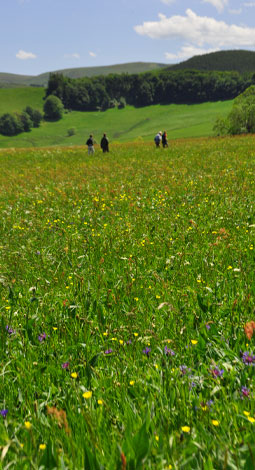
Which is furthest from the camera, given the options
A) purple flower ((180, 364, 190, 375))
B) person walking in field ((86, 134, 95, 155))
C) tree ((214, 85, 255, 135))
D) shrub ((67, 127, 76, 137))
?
shrub ((67, 127, 76, 137))

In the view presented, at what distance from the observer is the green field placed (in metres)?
145

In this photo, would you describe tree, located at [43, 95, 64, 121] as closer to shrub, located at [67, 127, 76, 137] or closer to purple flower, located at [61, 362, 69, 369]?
shrub, located at [67, 127, 76, 137]

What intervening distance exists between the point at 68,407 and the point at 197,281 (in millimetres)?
2674

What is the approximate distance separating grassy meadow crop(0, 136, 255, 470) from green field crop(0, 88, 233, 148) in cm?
13161

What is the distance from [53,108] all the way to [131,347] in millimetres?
200564

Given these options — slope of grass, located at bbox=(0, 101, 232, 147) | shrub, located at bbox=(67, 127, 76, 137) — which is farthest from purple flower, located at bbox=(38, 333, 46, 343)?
shrub, located at bbox=(67, 127, 76, 137)

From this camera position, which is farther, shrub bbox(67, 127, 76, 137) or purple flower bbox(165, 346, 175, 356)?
→ shrub bbox(67, 127, 76, 137)

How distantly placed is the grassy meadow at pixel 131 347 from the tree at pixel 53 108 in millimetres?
194117

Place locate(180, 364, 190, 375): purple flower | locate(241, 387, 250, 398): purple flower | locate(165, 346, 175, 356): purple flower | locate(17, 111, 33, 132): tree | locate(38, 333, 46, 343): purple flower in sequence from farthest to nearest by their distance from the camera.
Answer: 1. locate(17, 111, 33, 132): tree
2. locate(38, 333, 46, 343): purple flower
3. locate(165, 346, 175, 356): purple flower
4. locate(180, 364, 190, 375): purple flower
5. locate(241, 387, 250, 398): purple flower

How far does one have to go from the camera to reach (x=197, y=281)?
4.72 m

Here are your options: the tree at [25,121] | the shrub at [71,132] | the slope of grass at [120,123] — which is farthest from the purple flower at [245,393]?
the tree at [25,121]

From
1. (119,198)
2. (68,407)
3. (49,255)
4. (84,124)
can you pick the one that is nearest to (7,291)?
(49,255)

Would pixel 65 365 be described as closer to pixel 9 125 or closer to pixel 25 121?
pixel 9 125

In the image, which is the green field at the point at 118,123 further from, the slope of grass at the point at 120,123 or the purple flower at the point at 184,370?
the purple flower at the point at 184,370
